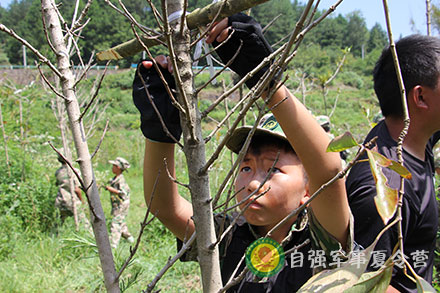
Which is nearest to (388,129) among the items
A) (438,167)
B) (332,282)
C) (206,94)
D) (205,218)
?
(205,218)

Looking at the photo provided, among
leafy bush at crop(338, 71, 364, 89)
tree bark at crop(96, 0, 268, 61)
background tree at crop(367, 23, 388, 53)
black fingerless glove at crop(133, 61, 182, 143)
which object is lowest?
black fingerless glove at crop(133, 61, 182, 143)

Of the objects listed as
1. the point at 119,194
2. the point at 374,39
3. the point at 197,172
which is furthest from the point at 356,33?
the point at 197,172

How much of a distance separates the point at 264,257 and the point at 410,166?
29.3 inches

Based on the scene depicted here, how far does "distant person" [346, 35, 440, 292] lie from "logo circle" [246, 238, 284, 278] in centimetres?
35

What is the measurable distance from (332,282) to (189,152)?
41 centimetres

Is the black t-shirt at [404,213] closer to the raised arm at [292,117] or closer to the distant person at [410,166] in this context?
the distant person at [410,166]

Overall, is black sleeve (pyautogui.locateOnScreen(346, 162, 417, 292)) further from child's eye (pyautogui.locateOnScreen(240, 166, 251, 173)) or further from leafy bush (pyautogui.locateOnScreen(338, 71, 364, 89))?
leafy bush (pyautogui.locateOnScreen(338, 71, 364, 89))

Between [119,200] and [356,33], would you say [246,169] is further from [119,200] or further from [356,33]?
[356,33]

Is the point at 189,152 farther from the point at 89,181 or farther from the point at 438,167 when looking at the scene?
the point at 438,167

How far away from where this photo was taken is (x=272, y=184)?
1269mm

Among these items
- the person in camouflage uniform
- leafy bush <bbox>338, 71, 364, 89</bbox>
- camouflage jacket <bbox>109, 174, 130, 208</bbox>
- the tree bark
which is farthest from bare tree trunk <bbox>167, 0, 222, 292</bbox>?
leafy bush <bbox>338, 71, 364, 89</bbox>

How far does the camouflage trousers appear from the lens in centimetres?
532

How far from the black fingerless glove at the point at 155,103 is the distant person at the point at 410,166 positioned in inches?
26.9

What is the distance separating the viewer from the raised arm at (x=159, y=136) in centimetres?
111
